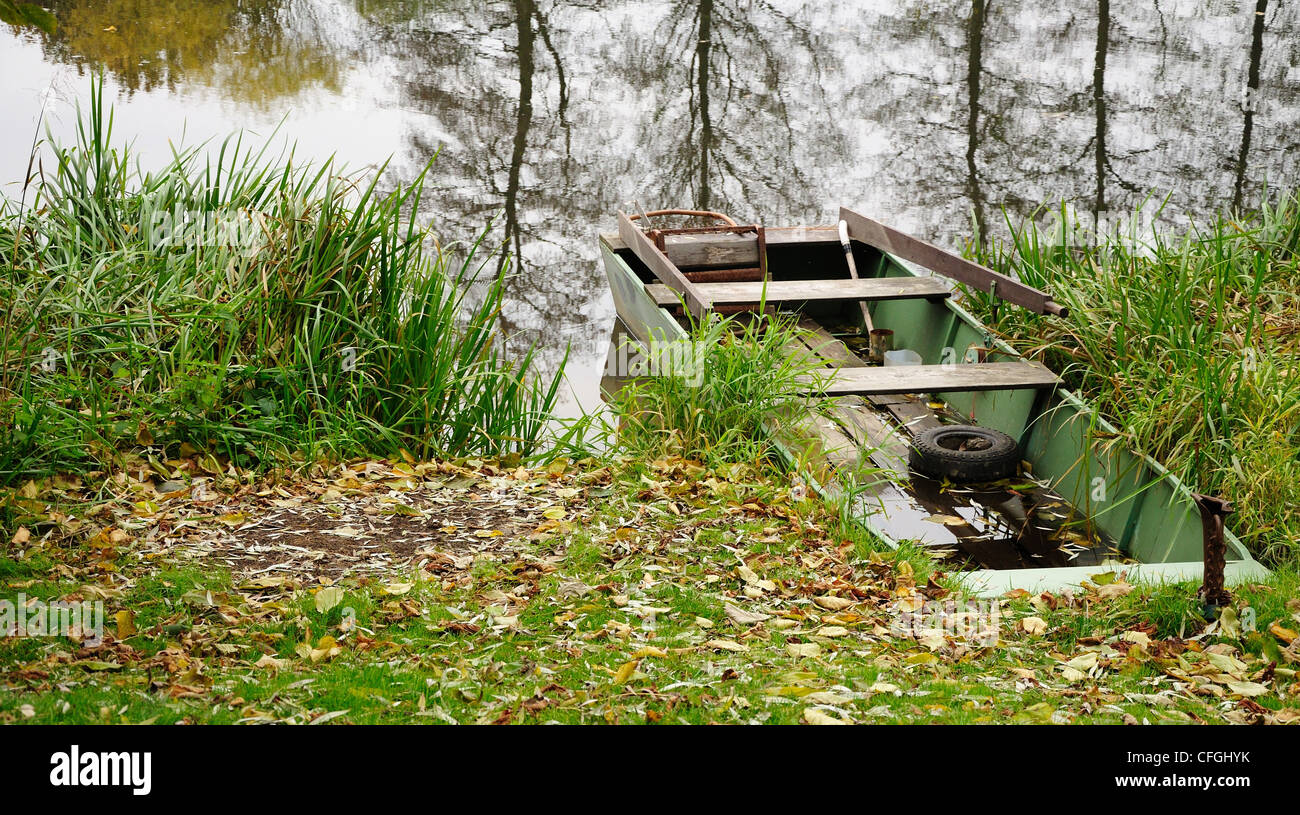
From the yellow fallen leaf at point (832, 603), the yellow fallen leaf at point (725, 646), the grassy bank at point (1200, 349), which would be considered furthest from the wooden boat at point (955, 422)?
the yellow fallen leaf at point (725, 646)

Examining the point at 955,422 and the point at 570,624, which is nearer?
the point at 570,624

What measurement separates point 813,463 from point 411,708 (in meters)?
3.14

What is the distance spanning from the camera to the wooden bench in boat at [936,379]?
22.0ft

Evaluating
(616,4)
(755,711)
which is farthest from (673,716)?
(616,4)

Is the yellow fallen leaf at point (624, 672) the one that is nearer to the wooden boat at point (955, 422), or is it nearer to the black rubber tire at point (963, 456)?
the wooden boat at point (955, 422)

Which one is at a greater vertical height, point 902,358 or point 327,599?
point 902,358

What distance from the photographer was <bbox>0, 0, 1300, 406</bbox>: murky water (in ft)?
42.6

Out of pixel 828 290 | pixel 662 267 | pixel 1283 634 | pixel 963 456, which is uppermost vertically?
pixel 662 267

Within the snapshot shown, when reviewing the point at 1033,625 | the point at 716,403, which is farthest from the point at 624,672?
the point at 716,403

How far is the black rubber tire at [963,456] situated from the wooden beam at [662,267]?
1546 mm

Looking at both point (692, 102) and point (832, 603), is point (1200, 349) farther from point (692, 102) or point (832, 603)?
point (692, 102)

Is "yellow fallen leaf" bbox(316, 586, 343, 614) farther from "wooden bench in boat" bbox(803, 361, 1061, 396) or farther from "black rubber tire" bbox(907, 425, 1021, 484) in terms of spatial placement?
"black rubber tire" bbox(907, 425, 1021, 484)

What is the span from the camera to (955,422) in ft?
25.0

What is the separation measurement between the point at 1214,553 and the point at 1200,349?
A: 2.53m
